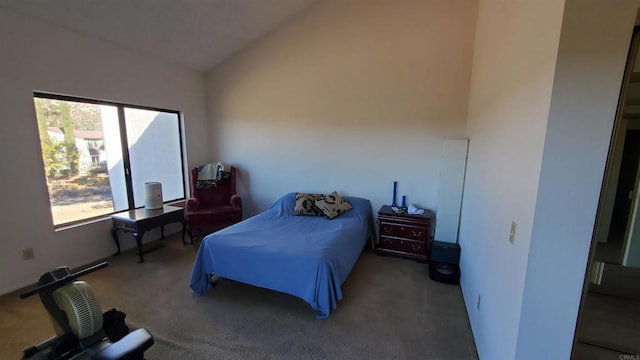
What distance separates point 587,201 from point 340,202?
8.64 ft

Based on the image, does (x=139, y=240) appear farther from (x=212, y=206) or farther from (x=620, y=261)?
(x=620, y=261)

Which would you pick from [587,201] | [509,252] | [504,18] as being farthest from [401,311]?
[504,18]

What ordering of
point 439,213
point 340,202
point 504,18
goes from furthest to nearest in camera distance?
point 340,202 → point 439,213 → point 504,18

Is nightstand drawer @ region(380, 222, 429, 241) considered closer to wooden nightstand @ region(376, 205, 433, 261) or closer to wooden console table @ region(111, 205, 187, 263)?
wooden nightstand @ region(376, 205, 433, 261)

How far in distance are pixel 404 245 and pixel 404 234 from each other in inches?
6.1

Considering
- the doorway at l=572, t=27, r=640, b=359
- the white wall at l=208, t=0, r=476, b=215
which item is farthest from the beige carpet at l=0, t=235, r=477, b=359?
the white wall at l=208, t=0, r=476, b=215

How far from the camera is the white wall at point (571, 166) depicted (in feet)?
3.34

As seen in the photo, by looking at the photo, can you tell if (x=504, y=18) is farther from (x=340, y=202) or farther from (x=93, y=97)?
(x=93, y=97)

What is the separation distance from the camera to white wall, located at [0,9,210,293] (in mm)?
2449

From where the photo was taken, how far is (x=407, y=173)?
3592 millimetres

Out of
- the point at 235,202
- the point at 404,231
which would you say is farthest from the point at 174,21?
the point at 404,231

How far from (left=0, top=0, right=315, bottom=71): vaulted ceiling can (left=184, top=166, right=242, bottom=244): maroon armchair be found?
1.82 m

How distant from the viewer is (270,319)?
2.22m

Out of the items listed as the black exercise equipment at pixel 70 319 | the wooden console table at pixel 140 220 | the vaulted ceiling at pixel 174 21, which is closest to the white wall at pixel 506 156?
the black exercise equipment at pixel 70 319
